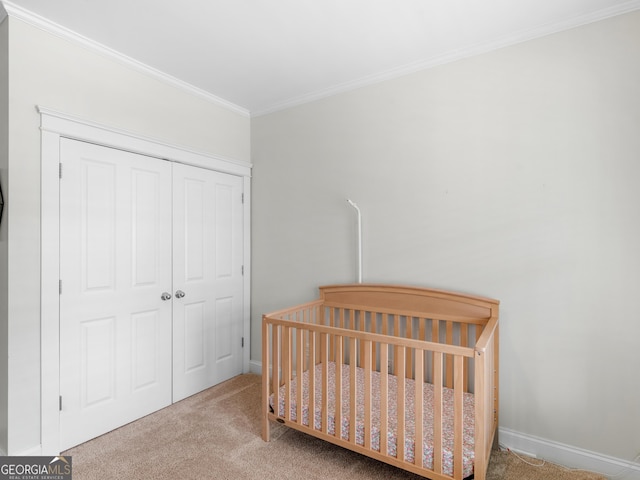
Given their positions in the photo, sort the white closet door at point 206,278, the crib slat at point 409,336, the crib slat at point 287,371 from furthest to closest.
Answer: the white closet door at point 206,278, the crib slat at point 409,336, the crib slat at point 287,371

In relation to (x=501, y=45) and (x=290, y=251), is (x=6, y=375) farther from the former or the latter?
(x=501, y=45)

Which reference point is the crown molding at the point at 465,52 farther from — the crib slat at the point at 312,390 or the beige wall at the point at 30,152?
the crib slat at the point at 312,390

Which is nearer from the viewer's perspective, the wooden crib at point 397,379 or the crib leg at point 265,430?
the wooden crib at point 397,379

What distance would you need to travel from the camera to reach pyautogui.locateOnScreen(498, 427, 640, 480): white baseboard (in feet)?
5.98

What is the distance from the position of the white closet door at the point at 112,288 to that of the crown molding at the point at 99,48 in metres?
0.61

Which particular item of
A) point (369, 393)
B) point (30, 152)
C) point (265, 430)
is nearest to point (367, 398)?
point (369, 393)

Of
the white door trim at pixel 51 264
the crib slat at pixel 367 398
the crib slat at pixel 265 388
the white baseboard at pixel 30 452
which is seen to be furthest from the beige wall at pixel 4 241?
the crib slat at pixel 367 398

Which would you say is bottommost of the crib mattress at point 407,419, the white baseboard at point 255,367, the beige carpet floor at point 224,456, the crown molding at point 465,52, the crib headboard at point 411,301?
the beige carpet floor at point 224,456

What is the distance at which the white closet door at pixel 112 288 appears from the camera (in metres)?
2.08

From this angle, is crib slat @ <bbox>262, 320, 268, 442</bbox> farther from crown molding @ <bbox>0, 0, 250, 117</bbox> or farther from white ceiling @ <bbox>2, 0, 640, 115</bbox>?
crown molding @ <bbox>0, 0, 250, 117</bbox>

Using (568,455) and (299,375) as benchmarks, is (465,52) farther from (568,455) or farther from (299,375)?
(568,455)

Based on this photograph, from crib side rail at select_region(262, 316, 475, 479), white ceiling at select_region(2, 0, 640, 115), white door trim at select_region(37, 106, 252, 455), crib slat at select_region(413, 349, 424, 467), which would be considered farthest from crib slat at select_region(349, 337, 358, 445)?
white ceiling at select_region(2, 0, 640, 115)

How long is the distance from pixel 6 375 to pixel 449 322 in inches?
97.8

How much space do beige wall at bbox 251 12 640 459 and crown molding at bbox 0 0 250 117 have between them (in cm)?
111
